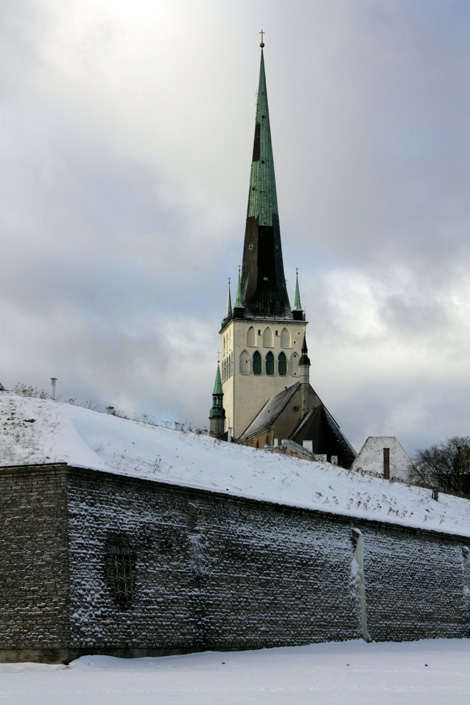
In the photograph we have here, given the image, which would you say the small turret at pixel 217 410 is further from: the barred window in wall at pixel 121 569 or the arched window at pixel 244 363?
the barred window in wall at pixel 121 569

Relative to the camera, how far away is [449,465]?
303ft

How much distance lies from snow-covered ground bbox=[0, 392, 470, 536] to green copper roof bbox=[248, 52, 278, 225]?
278 ft

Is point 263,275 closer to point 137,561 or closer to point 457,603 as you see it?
point 457,603

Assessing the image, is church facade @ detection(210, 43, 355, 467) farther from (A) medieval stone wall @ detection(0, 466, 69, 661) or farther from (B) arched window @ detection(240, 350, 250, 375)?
(A) medieval stone wall @ detection(0, 466, 69, 661)

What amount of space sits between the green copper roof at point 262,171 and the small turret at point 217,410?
20.0m

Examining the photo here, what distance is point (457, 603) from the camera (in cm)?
3462

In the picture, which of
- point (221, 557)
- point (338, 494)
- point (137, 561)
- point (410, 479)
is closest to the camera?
point (137, 561)

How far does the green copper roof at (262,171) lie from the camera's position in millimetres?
120375

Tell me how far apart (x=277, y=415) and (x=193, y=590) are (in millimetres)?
78695

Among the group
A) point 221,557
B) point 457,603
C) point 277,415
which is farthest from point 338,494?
point 277,415

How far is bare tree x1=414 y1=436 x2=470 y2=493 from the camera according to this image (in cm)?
8194

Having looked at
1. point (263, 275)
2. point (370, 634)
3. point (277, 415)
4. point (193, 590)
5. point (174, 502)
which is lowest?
point (370, 634)

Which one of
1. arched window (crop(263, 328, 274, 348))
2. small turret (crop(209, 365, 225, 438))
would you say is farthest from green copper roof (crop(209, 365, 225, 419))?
arched window (crop(263, 328, 274, 348))

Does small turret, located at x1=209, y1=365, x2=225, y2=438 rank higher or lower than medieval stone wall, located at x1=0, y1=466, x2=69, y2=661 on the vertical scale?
higher
